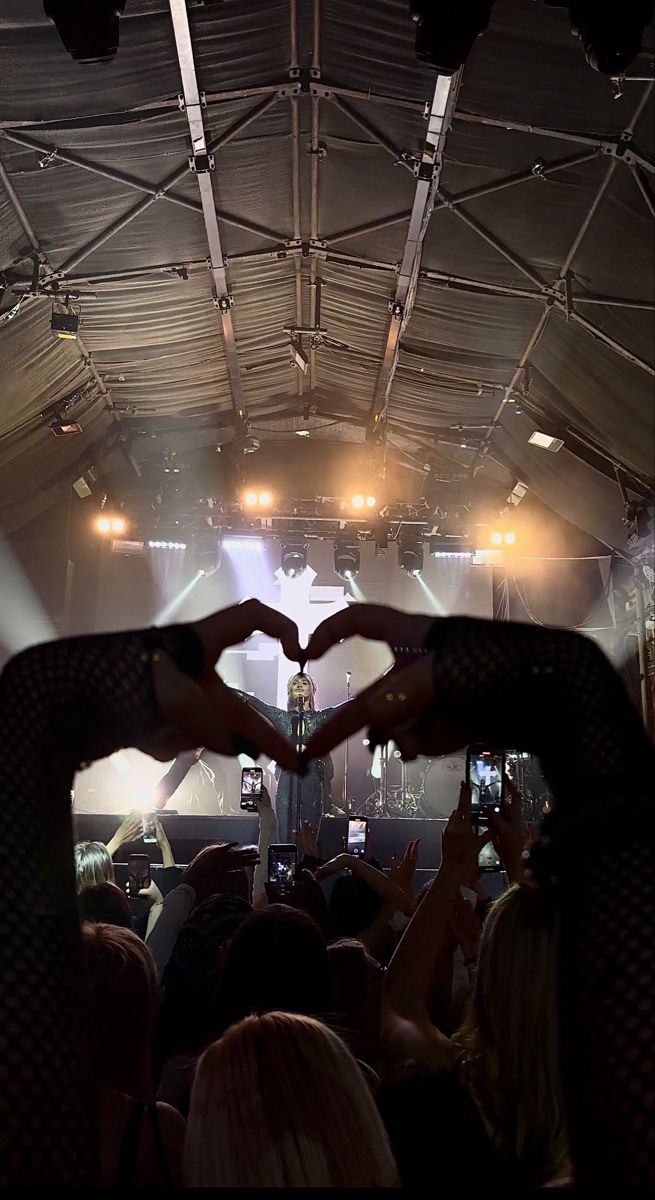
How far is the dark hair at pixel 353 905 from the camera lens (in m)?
2.79

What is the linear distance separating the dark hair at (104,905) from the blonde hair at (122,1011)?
778mm

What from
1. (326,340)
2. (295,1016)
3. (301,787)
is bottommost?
(295,1016)

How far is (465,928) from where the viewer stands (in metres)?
2.26

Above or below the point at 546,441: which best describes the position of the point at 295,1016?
below

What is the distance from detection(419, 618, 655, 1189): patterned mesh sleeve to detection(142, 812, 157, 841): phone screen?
3627 millimetres

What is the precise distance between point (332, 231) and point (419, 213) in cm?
103

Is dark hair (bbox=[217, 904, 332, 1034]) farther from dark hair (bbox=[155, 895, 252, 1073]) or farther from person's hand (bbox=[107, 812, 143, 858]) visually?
person's hand (bbox=[107, 812, 143, 858])

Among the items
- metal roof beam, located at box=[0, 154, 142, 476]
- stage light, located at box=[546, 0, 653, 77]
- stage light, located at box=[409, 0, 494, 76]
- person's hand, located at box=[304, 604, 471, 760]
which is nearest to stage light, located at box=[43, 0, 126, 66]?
stage light, located at box=[409, 0, 494, 76]

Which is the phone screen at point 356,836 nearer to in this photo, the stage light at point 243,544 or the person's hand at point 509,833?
the person's hand at point 509,833

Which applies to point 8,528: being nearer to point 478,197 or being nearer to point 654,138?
point 478,197

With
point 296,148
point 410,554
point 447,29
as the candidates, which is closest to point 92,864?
point 447,29

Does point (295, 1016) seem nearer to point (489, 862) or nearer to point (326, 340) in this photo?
point (489, 862)

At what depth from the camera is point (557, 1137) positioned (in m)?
1.33

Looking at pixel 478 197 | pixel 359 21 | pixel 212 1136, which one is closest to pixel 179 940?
pixel 212 1136
